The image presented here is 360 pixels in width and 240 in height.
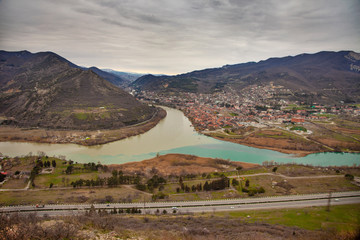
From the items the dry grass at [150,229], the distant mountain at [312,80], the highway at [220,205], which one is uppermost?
the distant mountain at [312,80]

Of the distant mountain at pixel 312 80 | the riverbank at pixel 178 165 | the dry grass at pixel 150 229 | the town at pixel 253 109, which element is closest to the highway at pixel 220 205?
the dry grass at pixel 150 229

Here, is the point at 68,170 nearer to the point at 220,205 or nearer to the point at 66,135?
the point at 66,135

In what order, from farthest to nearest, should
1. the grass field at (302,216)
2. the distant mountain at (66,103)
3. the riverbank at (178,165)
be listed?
the distant mountain at (66,103), the riverbank at (178,165), the grass field at (302,216)

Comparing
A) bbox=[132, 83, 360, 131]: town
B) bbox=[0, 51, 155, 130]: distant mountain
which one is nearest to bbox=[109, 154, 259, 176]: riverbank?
bbox=[132, 83, 360, 131]: town

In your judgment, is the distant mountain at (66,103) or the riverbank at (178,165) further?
the distant mountain at (66,103)

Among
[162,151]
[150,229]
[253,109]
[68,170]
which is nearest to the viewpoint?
[150,229]

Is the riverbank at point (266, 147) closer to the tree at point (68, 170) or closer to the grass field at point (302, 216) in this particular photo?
the grass field at point (302, 216)

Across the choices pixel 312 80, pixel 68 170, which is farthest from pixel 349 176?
pixel 312 80

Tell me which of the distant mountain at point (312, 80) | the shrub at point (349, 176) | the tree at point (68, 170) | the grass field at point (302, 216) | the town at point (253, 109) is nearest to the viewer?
the grass field at point (302, 216)
